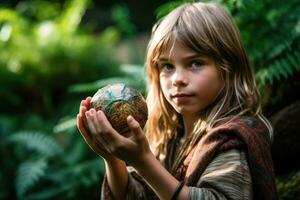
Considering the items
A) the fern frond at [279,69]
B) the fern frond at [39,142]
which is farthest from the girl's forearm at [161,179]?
the fern frond at [39,142]

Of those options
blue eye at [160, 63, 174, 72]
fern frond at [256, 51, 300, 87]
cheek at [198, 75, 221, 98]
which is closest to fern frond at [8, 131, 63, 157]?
fern frond at [256, 51, 300, 87]

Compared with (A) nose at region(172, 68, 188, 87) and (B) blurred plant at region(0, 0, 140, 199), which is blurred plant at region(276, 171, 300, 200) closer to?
(A) nose at region(172, 68, 188, 87)

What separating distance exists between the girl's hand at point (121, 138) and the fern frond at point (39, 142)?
12.1 ft

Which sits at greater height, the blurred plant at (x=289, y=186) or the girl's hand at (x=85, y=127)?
the girl's hand at (x=85, y=127)

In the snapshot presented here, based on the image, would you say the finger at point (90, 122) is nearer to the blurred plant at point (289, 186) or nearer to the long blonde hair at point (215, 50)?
the long blonde hair at point (215, 50)

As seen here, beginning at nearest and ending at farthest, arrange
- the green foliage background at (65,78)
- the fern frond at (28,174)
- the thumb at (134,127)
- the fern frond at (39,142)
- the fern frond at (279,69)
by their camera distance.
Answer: the thumb at (134,127) → the fern frond at (279,69) → the green foliage background at (65,78) → the fern frond at (28,174) → the fern frond at (39,142)

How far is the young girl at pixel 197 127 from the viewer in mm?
2621

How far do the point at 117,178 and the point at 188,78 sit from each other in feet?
2.33

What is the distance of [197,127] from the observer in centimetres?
308

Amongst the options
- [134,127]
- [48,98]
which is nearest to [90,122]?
[134,127]

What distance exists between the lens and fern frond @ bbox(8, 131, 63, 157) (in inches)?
245

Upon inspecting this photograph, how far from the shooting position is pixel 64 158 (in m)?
6.37

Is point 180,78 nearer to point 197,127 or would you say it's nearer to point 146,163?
point 197,127

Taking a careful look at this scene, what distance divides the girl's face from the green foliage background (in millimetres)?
1103
